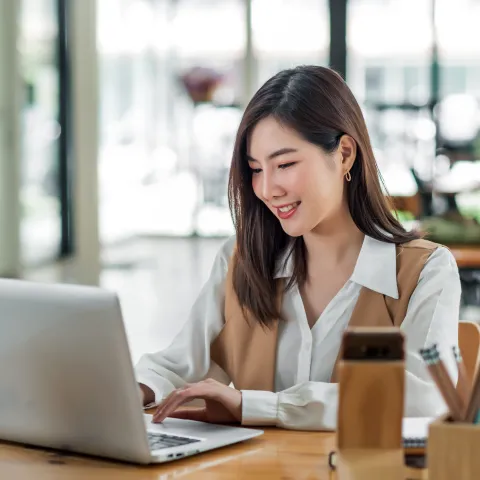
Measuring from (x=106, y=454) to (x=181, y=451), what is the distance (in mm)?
113

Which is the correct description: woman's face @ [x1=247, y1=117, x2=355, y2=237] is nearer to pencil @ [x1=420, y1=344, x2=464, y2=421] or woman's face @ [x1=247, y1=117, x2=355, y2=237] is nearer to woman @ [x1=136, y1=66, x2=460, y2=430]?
woman @ [x1=136, y1=66, x2=460, y2=430]

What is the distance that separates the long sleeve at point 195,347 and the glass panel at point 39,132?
588 centimetres

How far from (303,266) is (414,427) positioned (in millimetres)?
571

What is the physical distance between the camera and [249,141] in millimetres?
1971

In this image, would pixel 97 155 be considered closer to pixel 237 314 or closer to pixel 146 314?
pixel 146 314

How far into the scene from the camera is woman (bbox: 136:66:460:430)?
1.93 metres

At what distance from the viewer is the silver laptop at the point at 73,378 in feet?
4.77

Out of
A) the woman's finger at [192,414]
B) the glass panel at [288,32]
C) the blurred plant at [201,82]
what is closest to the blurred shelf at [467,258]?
the woman's finger at [192,414]

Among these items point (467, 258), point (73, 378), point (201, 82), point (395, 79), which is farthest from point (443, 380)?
point (201, 82)

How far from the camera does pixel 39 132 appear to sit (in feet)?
27.5

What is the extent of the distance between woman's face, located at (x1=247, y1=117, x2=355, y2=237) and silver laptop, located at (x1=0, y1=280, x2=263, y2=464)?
19.0 inches

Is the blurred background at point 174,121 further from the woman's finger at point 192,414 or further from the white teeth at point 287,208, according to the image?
the woman's finger at point 192,414

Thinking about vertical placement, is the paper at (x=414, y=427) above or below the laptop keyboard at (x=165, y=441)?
above

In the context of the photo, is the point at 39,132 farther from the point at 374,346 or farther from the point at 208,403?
the point at 374,346
